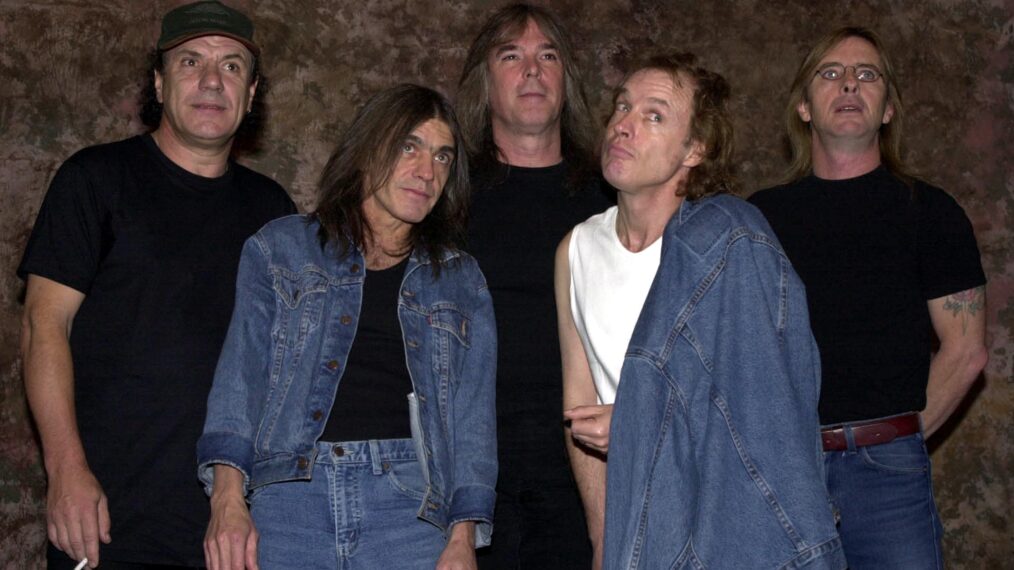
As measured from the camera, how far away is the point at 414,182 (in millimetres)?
2705

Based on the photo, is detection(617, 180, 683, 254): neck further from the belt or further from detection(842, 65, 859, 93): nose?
detection(842, 65, 859, 93): nose

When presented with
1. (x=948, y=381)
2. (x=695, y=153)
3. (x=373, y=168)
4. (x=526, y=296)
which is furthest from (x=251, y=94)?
(x=948, y=381)

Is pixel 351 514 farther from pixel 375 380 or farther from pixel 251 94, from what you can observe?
pixel 251 94

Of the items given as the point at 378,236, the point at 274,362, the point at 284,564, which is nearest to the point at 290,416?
the point at 274,362

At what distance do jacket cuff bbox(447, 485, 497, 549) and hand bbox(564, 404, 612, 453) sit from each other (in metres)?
0.27

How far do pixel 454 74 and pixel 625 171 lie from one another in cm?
214

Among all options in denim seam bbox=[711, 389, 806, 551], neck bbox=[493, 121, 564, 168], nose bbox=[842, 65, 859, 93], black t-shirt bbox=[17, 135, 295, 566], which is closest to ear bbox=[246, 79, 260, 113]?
black t-shirt bbox=[17, 135, 295, 566]

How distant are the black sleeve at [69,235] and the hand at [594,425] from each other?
1.26m

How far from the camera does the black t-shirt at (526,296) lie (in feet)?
9.90

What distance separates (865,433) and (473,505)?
1.11 metres

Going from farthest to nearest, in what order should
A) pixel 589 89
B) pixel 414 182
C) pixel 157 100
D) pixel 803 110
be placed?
1. pixel 589 89
2. pixel 803 110
3. pixel 157 100
4. pixel 414 182

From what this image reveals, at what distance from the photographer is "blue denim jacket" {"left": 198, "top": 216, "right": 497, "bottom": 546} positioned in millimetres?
2438

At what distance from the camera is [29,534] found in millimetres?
4023

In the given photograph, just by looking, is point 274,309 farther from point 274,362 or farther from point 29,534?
point 29,534
